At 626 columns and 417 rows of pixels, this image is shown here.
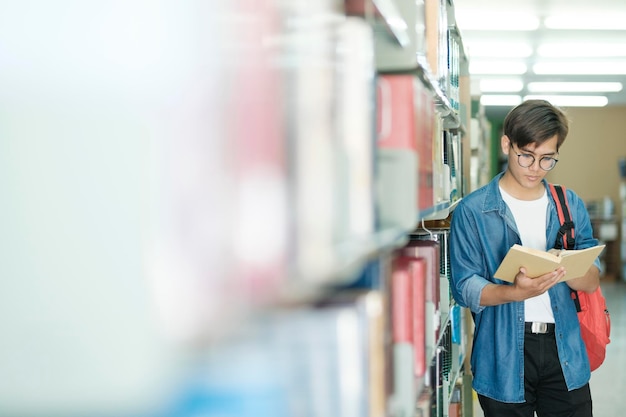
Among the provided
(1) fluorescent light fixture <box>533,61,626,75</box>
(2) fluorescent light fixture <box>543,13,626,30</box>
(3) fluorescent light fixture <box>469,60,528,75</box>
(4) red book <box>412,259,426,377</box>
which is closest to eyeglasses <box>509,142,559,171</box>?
(4) red book <box>412,259,426,377</box>

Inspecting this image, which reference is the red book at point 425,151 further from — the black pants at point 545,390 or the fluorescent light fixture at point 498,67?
the fluorescent light fixture at point 498,67

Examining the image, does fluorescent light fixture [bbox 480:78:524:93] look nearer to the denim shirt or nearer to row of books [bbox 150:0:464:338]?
the denim shirt

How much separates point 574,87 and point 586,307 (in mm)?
8120

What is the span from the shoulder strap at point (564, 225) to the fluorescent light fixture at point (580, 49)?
211 inches

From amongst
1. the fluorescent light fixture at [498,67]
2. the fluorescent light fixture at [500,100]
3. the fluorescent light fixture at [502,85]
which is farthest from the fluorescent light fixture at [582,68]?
the fluorescent light fixture at [500,100]

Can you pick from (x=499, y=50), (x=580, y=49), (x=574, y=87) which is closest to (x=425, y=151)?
(x=499, y=50)

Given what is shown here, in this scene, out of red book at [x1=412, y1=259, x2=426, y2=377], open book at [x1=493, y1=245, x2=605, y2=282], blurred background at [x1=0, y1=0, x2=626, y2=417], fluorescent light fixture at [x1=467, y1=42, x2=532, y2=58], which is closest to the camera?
blurred background at [x1=0, y1=0, x2=626, y2=417]

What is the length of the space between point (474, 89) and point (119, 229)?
4.01 m

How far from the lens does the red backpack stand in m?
2.21

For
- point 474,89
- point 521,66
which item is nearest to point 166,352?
point 474,89

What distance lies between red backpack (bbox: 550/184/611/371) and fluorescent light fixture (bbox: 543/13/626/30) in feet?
14.3

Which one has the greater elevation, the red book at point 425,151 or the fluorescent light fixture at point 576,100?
the fluorescent light fixture at point 576,100

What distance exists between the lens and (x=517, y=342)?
85.6 inches

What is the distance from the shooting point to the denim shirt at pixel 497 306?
2170mm
